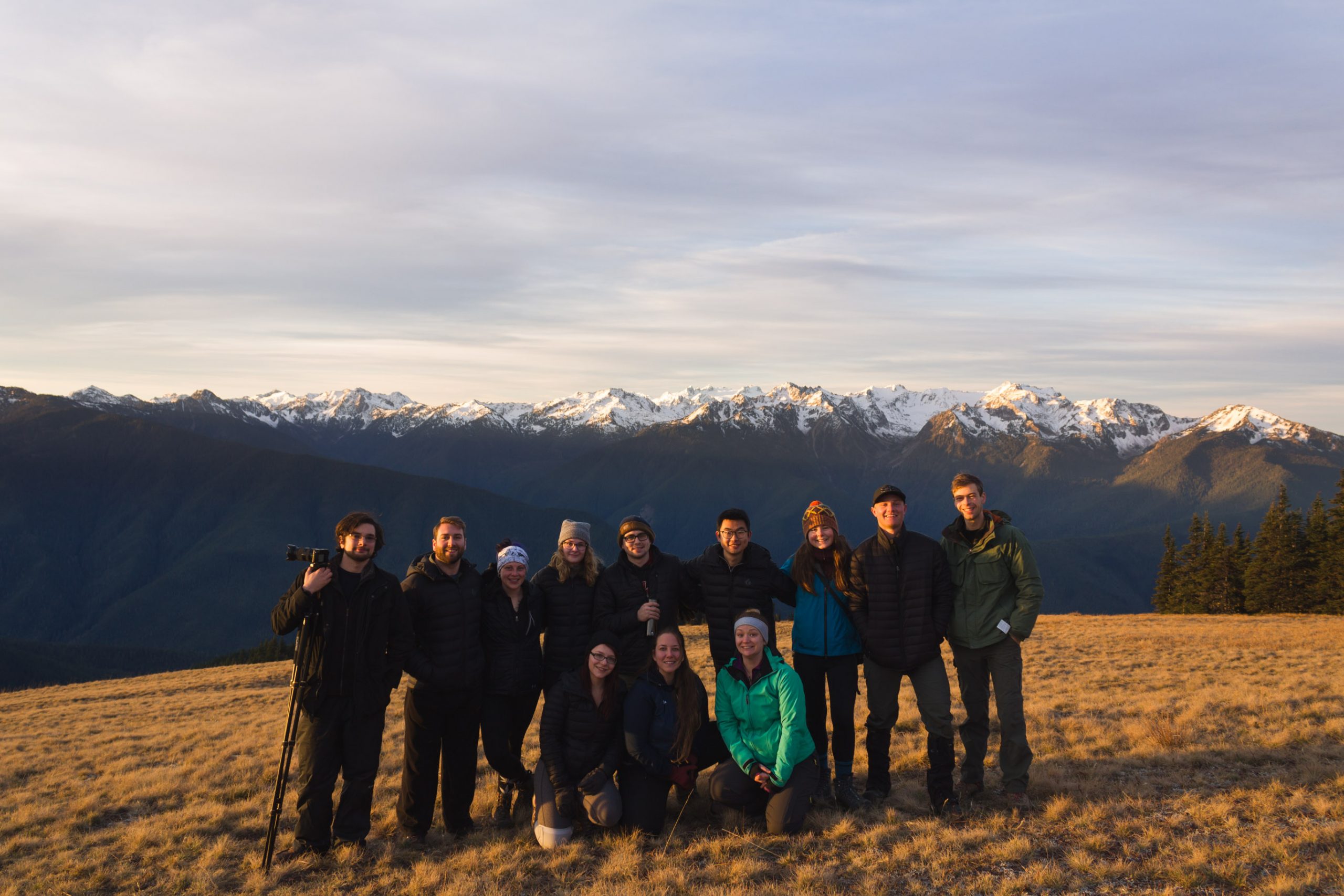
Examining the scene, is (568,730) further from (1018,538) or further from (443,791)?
(1018,538)

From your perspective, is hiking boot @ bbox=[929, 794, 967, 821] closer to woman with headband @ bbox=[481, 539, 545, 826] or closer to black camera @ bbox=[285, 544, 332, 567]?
woman with headband @ bbox=[481, 539, 545, 826]

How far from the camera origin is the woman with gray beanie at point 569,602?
886 centimetres

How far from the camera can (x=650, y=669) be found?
8562mm

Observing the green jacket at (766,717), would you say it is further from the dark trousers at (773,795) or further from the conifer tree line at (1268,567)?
the conifer tree line at (1268,567)

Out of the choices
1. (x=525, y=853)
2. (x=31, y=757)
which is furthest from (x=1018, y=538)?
(x=31, y=757)

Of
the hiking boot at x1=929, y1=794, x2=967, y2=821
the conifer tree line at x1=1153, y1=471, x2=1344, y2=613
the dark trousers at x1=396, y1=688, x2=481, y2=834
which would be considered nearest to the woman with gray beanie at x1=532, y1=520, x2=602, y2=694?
the dark trousers at x1=396, y1=688, x2=481, y2=834

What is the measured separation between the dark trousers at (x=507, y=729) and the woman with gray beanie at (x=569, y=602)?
1.54 ft

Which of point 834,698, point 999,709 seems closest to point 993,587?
point 999,709

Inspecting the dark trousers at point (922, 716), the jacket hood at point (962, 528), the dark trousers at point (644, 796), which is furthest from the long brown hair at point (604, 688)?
the jacket hood at point (962, 528)

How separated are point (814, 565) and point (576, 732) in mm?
3237

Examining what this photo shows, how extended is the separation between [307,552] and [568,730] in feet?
10.9

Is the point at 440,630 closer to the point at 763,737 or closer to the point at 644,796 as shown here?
the point at 644,796

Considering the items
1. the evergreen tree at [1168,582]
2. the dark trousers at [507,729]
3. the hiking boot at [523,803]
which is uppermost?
the dark trousers at [507,729]

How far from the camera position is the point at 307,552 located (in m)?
7.91
